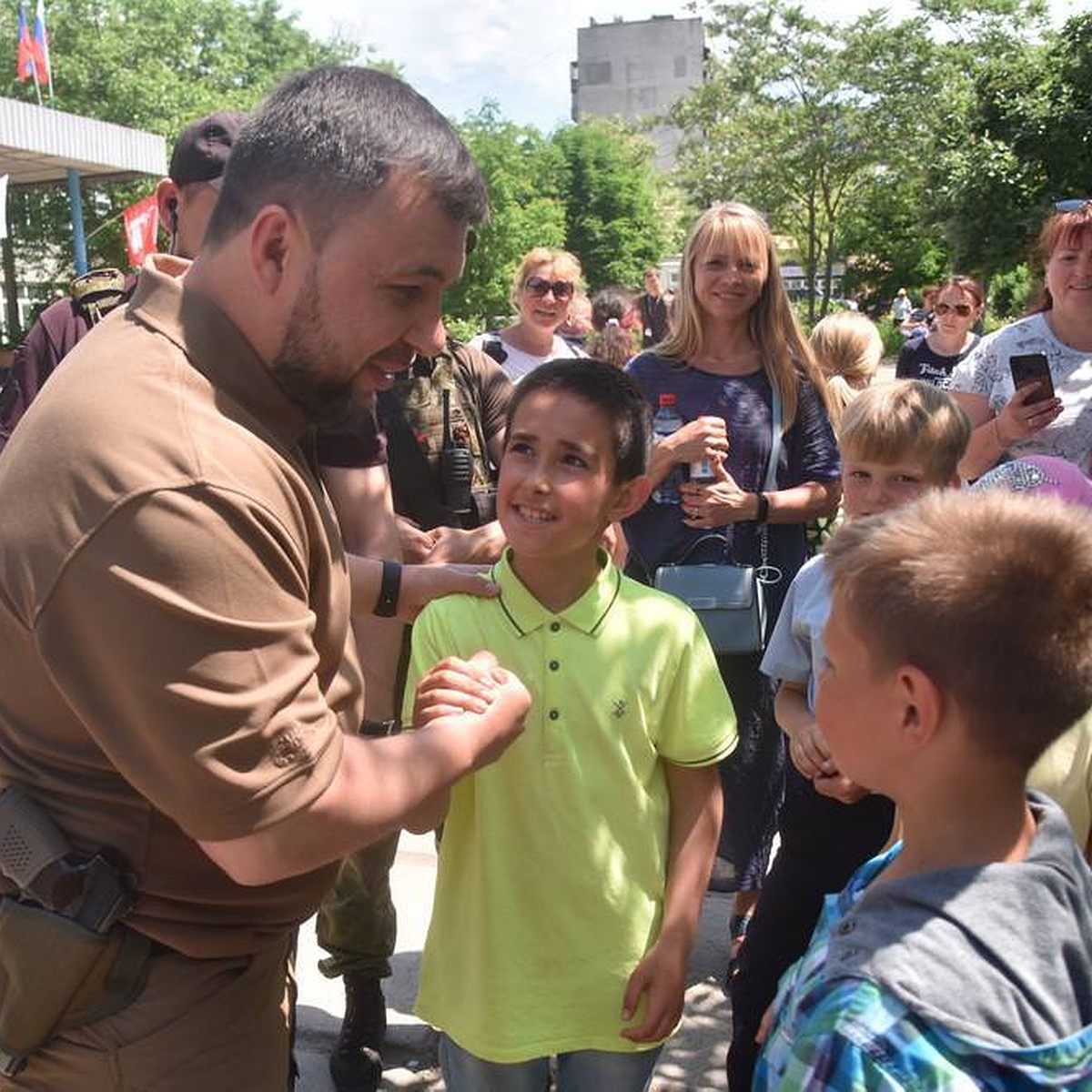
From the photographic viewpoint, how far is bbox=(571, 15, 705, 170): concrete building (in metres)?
78.6

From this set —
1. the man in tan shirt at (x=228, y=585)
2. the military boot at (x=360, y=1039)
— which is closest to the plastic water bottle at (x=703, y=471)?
the military boot at (x=360, y=1039)

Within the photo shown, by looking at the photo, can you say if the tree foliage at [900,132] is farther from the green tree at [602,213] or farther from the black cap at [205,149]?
the black cap at [205,149]

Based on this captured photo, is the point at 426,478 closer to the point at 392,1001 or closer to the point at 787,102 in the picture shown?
the point at 392,1001

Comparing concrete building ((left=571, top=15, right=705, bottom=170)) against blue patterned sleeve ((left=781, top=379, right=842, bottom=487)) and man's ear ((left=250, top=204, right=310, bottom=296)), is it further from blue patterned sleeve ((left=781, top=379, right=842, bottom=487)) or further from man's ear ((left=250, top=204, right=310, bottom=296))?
man's ear ((left=250, top=204, right=310, bottom=296))

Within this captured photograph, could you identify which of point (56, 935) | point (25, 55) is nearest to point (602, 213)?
point (25, 55)

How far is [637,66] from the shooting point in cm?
8075

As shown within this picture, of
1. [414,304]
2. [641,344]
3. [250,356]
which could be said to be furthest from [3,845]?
[641,344]

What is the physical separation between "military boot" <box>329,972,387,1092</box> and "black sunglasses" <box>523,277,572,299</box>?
144 inches

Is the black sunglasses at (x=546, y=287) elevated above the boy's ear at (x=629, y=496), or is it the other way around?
the black sunglasses at (x=546, y=287)

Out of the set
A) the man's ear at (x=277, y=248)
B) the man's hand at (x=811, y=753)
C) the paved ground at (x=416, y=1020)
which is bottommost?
the paved ground at (x=416, y=1020)

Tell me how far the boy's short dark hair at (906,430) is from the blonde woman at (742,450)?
0.76m

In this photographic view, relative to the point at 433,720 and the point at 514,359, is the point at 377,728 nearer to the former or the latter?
the point at 433,720

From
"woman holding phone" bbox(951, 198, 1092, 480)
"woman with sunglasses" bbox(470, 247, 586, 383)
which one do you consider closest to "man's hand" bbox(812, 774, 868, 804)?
"woman holding phone" bbox(951, 198, 1092, 480)

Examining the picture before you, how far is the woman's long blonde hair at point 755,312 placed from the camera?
3779mm
